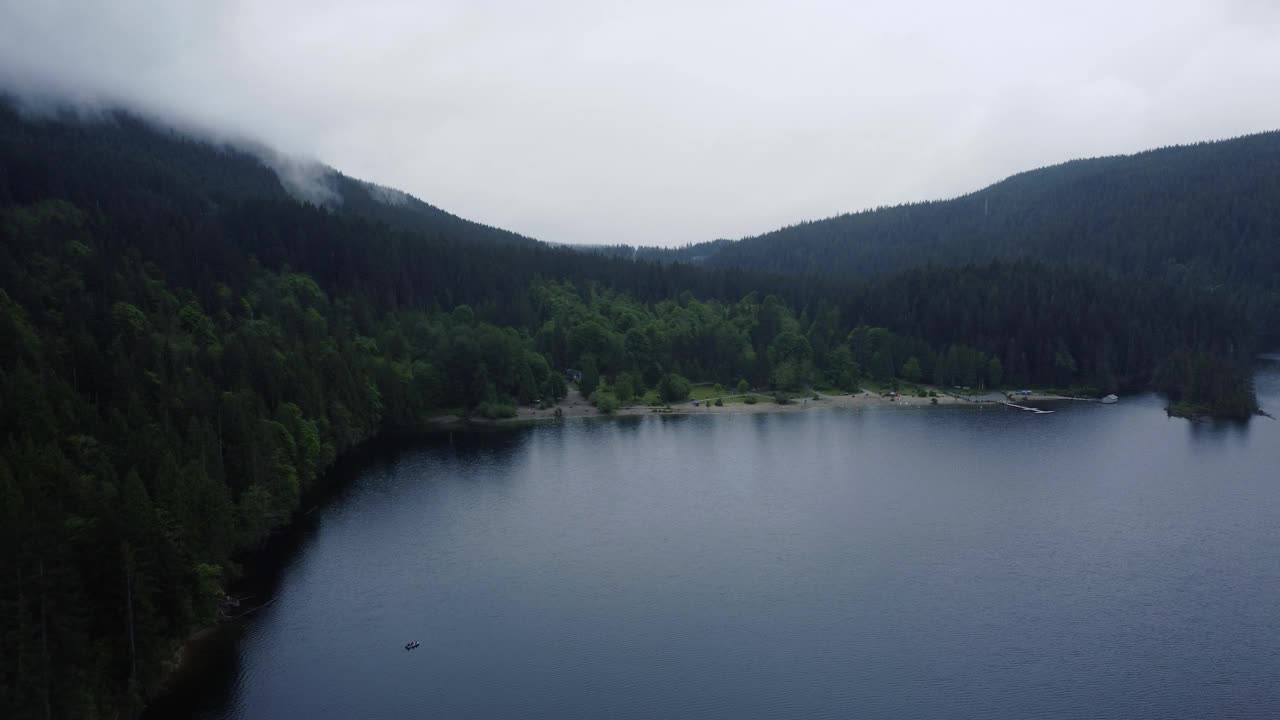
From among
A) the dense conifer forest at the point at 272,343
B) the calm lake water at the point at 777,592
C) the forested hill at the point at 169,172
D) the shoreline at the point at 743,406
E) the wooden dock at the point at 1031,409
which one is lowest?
the calm lake water at the point at 777,592

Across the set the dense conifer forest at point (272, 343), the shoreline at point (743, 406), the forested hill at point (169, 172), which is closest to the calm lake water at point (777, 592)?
the dense conifer forest at point (272, 343)

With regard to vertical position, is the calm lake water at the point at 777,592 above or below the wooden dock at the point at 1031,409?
below

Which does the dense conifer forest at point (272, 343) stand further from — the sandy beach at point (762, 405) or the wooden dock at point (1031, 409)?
the wooden dock at point (1031, 409)

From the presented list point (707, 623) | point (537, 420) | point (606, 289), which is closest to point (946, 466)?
point (707, 623)

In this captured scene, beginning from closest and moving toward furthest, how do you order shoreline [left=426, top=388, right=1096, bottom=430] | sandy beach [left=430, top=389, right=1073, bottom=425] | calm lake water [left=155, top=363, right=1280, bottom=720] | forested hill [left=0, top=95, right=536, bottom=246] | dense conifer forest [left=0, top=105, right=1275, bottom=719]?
dense conifer forest [left=0, top=105, right=1275, bottom=719] → calm lake water [left=155, top=363, right=1280, bottom=720] → forested hill [left=0, top=95, right=536, bottom=246] → shoreline [left=426, top=388, right=1096, bottom=430] → sandy beach [left=430, top=389, right=1073, bottom=425]

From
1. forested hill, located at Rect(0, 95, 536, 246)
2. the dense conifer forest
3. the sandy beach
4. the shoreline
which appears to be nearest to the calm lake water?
the dense conifer forest

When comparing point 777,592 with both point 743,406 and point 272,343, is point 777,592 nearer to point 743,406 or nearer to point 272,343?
point 272,343

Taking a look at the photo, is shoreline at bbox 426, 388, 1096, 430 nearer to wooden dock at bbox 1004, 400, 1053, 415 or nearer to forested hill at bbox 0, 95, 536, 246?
wooden dock at bbox 1004, 400, 1053, 415
